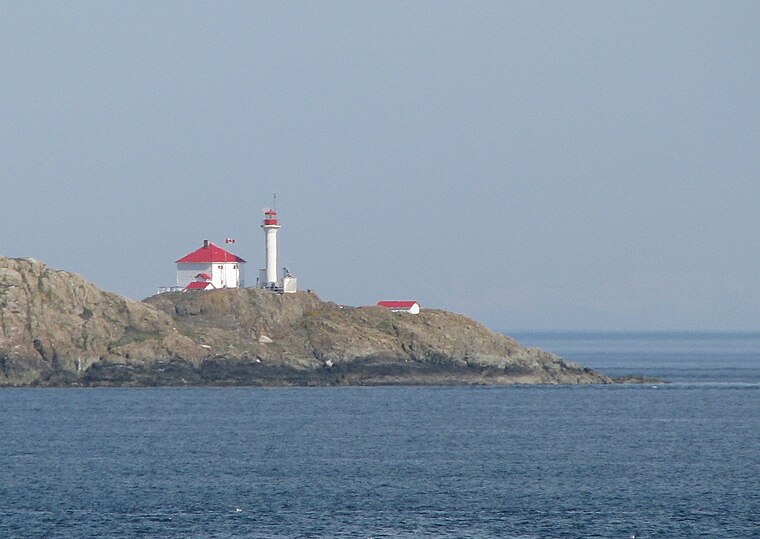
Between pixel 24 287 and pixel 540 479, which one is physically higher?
pixel 24 287

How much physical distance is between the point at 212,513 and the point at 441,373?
2742 inches

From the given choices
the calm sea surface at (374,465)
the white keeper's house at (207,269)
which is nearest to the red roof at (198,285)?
the white keeper's house at (207,269)

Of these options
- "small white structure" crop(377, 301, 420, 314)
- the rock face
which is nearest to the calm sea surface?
the rock face

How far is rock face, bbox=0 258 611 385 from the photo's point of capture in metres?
114

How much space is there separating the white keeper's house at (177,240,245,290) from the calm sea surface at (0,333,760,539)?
21.2 meters

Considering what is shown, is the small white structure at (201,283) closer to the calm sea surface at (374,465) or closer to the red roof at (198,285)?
the red roof at (198,285)

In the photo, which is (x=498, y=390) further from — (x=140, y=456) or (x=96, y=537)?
(x=96, y=537)

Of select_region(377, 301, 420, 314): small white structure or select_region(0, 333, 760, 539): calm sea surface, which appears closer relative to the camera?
select_region(0, 333, 760, 539): calm sea surface

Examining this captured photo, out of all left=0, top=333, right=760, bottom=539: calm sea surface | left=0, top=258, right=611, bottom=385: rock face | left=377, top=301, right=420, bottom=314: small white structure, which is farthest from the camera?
left=377, top=301, right=420, bottom=314: small white structure

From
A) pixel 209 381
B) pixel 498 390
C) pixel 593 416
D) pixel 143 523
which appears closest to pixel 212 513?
pixel 143 523

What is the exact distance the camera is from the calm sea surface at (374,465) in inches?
2066

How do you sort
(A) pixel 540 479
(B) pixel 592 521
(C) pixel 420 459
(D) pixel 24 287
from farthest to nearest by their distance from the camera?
(D) pixel 24 287 → (C) pixel 420 459 → (A) pixel 540 479 → (B) pixel 592 521

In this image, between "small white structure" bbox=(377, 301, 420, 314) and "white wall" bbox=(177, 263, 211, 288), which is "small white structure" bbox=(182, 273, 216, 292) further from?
"small white structure" bbox=(377, 301, 420, 314)

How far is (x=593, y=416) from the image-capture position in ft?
321
